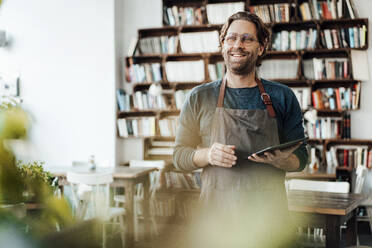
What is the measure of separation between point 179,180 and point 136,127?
3.27 ft

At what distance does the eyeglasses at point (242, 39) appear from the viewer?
68.7 inches

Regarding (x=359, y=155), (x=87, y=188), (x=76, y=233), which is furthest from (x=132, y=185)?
(x=76, y=233)

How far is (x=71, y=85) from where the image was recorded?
20.1ft

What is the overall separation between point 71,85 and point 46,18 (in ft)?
3.61

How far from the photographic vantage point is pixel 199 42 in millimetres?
5777

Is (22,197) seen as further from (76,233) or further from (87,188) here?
(87,188)

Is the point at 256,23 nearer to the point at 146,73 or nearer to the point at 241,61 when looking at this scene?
the point at 241,61

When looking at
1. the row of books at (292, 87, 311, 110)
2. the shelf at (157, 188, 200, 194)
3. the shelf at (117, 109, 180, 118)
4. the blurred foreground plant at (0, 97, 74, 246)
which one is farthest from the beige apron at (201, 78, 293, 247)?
the shelf at (117, 109, 180, 118)

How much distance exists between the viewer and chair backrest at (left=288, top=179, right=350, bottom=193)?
11.7 ft

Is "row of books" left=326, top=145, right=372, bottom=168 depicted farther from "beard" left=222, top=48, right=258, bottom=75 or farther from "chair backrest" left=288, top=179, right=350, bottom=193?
"beard" left=222, top=48, right=258, bottom=75

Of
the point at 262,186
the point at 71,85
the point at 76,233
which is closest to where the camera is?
the point at 76,233

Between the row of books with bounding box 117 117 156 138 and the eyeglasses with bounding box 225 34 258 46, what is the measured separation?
13.8 feet

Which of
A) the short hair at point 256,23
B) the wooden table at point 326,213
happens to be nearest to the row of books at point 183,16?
the wooden table at point 326,213

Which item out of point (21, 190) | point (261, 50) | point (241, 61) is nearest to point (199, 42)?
point (261, 50)
